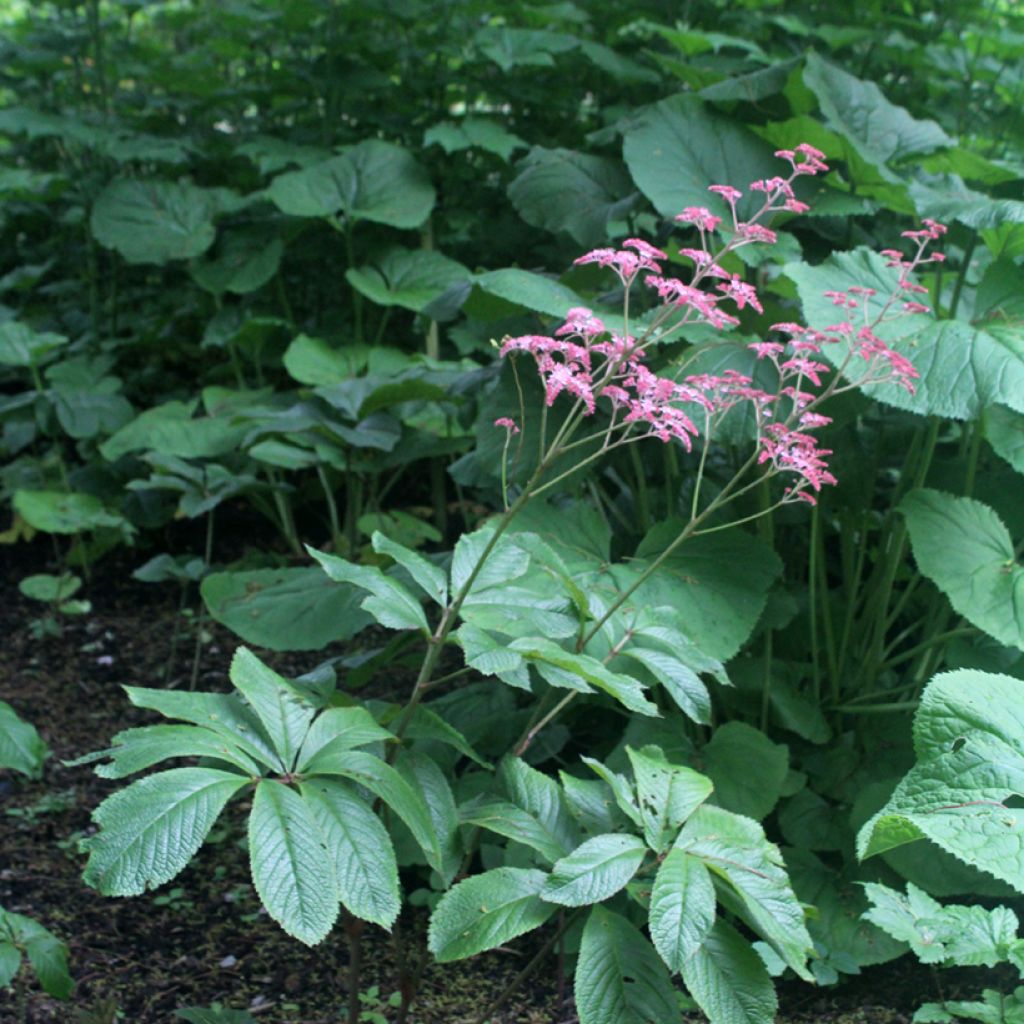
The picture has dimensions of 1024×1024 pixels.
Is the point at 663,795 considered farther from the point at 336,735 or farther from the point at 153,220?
the point at 153,220

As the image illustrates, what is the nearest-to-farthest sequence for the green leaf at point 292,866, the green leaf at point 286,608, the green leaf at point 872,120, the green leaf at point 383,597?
1. the green leaf at point 292,866
2. the green leaf at point 383,597
3. the green leaf at point 286,608
4. the green leaf at point 872,120

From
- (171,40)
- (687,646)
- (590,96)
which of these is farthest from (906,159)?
(171,40)

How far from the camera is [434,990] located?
173cm

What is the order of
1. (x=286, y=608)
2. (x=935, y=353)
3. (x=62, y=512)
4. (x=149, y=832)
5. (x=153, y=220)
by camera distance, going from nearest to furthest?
(x=149, y=832) < (x=935, y=353) < (x=286, y=608) < (x=62, y=512) < (x=153, y=220)

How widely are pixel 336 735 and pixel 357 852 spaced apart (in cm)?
15

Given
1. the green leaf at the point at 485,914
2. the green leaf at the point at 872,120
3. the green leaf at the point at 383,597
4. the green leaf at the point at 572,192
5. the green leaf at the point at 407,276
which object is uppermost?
the green leaf at the point at 872,120

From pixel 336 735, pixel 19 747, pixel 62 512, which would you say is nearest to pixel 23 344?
pixel 62 512

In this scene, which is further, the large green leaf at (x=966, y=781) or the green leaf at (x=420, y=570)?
the green leaf at (x=420, y=570)

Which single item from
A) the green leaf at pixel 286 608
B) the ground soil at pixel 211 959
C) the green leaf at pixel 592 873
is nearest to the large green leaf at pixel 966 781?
the green leaf at pixel 592 873

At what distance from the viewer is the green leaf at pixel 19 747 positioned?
4.91 ft

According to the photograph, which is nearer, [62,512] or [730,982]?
[730,982]

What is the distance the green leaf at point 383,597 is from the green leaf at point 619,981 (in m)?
0.40

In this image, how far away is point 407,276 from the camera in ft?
10.5

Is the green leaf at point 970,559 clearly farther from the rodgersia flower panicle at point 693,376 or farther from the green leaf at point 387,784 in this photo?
the green leaf at point 387,784
